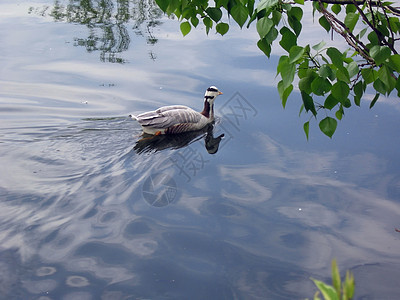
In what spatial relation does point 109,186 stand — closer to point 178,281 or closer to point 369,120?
point 178,281

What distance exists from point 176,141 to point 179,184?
1711mm

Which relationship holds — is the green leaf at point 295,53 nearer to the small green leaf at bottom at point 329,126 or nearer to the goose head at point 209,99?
the small green leaf at bottom at point 329,126

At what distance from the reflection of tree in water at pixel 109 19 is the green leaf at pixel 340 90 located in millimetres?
7663

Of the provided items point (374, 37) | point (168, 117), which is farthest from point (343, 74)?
point (168, 117)

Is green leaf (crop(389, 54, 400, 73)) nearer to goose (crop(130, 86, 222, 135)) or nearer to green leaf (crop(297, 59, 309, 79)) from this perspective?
green leaf (crop(297, 59, 309, 79))

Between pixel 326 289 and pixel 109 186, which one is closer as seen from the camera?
pixel 326 289

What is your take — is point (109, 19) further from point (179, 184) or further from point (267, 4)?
point (267, 4)

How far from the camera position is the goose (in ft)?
26.1

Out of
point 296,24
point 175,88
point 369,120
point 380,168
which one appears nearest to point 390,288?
point 380,168

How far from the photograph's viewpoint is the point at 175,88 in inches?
368

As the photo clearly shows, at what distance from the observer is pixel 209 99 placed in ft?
28.5

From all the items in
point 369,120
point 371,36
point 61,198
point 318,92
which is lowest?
point 61,198

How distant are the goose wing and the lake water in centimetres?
31

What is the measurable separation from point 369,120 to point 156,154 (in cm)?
340
